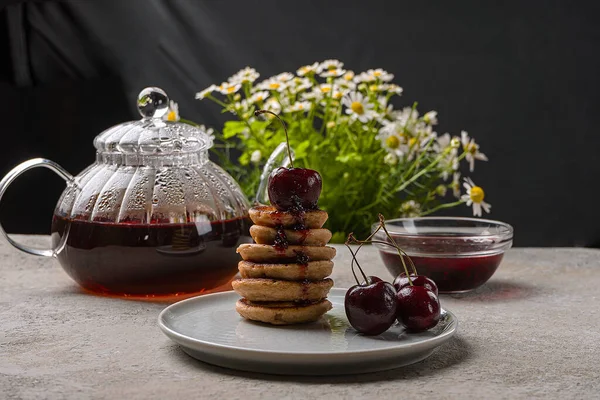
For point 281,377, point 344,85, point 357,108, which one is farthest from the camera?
point 344,85

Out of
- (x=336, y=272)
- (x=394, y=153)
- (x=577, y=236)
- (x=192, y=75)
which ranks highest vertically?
(x=192, y=75)

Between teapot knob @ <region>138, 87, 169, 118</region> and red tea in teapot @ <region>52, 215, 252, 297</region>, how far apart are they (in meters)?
0.23

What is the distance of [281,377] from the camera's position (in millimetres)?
992

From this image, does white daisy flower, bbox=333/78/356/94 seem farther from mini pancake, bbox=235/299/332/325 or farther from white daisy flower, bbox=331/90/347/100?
mini pancake, bbox=235/299/332/325

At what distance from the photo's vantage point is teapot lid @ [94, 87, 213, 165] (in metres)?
1.44

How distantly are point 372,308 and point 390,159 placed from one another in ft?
3.78

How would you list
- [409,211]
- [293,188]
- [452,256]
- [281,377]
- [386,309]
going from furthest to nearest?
[409,211], [452,256], [293,188], [386,309], [281,377]

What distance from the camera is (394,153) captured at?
2113mm

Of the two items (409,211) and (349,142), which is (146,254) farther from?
(409,211)

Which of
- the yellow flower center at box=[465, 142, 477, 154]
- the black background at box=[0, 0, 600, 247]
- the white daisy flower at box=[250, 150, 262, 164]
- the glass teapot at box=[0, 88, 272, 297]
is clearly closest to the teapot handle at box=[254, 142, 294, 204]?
the glass teapot at box=[0, 88, 272, 297]

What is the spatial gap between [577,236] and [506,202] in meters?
0.28

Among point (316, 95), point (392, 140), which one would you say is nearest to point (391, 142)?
point (392, 140)

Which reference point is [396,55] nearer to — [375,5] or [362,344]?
[375,5]

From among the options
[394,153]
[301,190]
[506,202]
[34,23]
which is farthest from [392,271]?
[34,23]
